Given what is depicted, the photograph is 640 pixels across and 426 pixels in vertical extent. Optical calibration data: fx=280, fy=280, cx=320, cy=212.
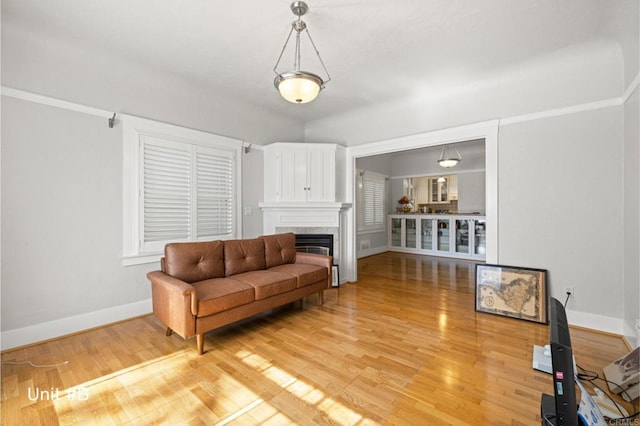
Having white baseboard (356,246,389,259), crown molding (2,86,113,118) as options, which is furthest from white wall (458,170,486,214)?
crown molding (2,86,113,118)

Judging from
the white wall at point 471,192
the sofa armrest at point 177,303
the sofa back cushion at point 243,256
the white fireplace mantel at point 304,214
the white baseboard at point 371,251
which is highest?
the white wall at point 471,192

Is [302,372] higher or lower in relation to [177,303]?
lower

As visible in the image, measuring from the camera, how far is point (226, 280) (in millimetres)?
2939

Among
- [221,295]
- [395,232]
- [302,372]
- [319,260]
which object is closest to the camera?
[302,372]

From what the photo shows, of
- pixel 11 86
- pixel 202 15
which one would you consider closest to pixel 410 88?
pixel 202 15

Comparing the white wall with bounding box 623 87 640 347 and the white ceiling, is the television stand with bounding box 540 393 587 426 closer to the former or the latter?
the white wall with bounding box 623 87 640 347

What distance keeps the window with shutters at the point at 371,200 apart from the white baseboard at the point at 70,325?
5.02 m

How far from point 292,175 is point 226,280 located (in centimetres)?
218

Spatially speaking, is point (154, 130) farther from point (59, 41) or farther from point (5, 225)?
point (5, 225)

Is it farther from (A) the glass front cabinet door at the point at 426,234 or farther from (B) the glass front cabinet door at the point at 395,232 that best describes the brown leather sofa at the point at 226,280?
(B) the glass front cabinet door at the point at 395,232

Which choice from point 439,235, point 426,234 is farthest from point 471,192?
point 426,234

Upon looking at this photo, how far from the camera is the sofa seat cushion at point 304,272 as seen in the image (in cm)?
330

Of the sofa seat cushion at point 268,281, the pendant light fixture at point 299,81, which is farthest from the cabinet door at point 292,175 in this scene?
the pendant light fixture at point 299,81

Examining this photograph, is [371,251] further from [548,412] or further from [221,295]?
[548,412]
